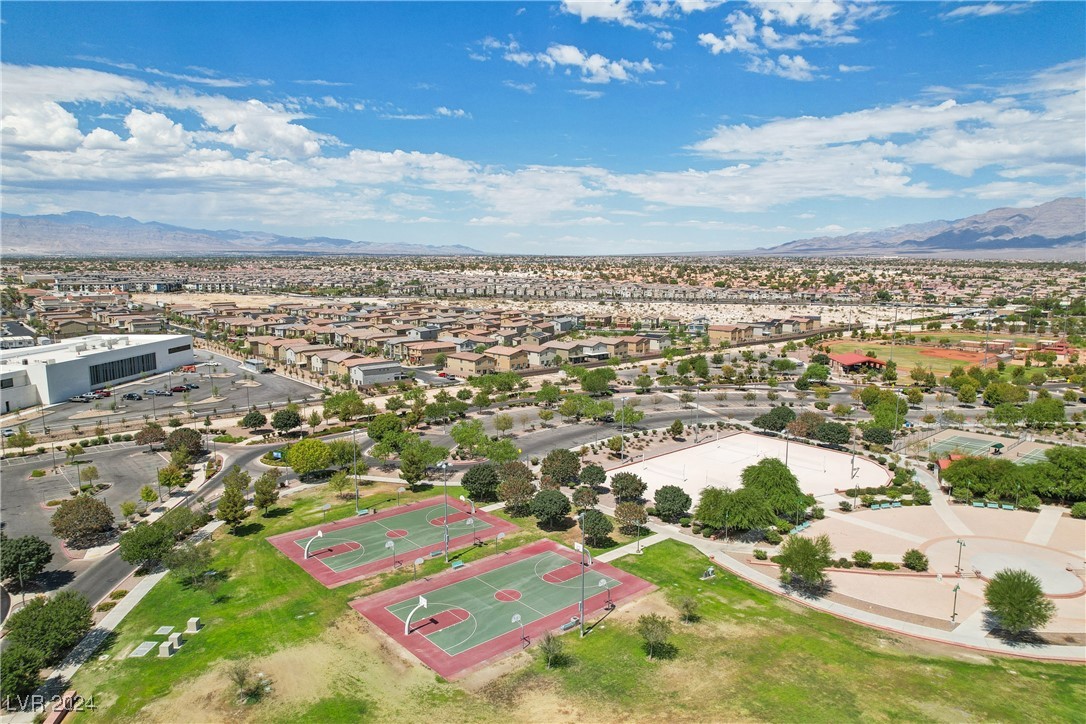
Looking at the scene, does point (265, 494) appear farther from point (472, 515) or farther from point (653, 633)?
point (653, 633)

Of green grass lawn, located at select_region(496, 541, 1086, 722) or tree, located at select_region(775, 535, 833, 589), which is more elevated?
tree, located at select_region(775, 535, 833, 589)

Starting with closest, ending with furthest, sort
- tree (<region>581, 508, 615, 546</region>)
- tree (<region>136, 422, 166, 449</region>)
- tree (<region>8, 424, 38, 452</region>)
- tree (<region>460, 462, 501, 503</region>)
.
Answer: tree (<region>581, 508, 615, 546</region>), tree (<region>460, 462, 501, 503</region>), tree (<region>8, 424, 38, 452</region>), tree (<region>136, 422, 166, 449</region>)

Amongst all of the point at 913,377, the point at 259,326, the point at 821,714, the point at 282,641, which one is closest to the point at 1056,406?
the point at 913,377

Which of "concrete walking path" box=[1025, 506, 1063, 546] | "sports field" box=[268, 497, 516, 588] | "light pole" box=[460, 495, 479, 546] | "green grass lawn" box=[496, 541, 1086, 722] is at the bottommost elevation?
"sports field" box=[268, 497, 516, 588]

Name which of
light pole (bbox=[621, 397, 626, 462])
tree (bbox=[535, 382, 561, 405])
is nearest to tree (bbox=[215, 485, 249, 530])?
light pole (bbox=[621, 397, 626, 462])

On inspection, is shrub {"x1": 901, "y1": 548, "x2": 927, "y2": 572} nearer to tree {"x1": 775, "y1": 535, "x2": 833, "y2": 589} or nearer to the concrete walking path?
tree {"x1": 775, "y1": 535, "x2": 833, "y2": 589}
